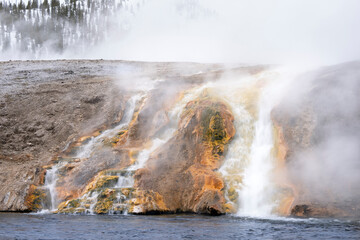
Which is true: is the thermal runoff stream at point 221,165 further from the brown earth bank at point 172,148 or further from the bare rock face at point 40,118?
the bare rock face at point 40,118

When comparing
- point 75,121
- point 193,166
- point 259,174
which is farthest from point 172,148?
point 75,121

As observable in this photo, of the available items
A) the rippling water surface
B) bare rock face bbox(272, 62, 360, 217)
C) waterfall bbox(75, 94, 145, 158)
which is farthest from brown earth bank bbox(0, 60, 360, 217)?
the rippling water surface

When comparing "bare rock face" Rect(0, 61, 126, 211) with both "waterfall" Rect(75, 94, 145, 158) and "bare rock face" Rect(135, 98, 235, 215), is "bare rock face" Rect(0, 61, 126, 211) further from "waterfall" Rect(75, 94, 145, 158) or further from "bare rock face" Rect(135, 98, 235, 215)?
"bare rock face" Rect(135, 98, 235, 215)

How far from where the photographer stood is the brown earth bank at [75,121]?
58.0ft

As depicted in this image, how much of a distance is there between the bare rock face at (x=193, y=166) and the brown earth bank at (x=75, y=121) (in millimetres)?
60

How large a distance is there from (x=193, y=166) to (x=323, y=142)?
20.5 ft

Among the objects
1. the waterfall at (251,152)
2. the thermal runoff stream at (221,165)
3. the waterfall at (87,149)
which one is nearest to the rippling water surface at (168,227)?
the thermal runoff stream at (221,165)

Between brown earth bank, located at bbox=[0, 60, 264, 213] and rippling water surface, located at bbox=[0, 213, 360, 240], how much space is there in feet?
7.87

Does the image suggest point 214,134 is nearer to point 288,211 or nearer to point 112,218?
point 288,211

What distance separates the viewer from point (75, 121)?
24.8m

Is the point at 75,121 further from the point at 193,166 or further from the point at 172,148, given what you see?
the point at 193,166

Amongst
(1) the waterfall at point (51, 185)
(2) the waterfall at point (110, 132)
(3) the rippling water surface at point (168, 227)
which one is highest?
(2) the waterfall at point (110, 132)

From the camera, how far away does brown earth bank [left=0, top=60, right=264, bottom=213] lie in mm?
17688

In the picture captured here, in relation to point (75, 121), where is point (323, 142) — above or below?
below
